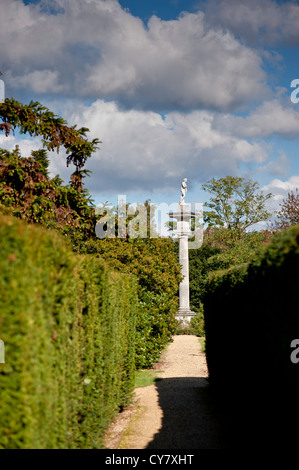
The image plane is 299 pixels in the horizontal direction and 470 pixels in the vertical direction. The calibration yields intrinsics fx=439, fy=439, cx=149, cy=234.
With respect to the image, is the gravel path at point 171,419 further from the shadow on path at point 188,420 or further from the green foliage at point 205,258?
the green foliage at point 205,258

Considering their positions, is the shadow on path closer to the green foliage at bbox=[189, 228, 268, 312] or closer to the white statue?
the white statue

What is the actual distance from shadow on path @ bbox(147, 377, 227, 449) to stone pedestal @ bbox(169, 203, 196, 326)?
14.3m

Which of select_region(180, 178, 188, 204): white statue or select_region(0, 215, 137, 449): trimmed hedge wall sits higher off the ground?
select_region(180, 178, 188, 204): white statue

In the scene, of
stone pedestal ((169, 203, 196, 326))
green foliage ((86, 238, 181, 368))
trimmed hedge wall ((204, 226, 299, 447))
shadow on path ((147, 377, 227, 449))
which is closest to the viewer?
trimmed hedge wall ((204, 226, 299, 447))

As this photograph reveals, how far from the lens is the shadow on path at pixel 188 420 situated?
6.27 meters

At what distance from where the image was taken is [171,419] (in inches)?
303

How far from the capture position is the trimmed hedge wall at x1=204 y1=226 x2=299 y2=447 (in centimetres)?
378

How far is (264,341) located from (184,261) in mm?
20863

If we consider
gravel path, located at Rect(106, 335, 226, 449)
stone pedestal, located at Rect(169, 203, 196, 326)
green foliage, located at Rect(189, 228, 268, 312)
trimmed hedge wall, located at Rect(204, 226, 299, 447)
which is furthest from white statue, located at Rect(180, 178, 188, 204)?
trimmed hedge wall, located at Rect(204, 226, 299, 447)

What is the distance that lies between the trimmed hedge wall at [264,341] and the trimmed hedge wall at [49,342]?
1.90 metres

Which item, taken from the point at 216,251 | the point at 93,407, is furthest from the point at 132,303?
the point at 216,251

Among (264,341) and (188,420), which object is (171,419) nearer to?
(188,420)

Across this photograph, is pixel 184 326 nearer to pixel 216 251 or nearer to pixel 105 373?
pixel 216 251

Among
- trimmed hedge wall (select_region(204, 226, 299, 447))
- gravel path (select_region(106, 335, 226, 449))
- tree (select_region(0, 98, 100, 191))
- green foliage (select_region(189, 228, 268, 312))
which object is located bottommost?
gravel path (select_region(106, 335, 226, 449))
